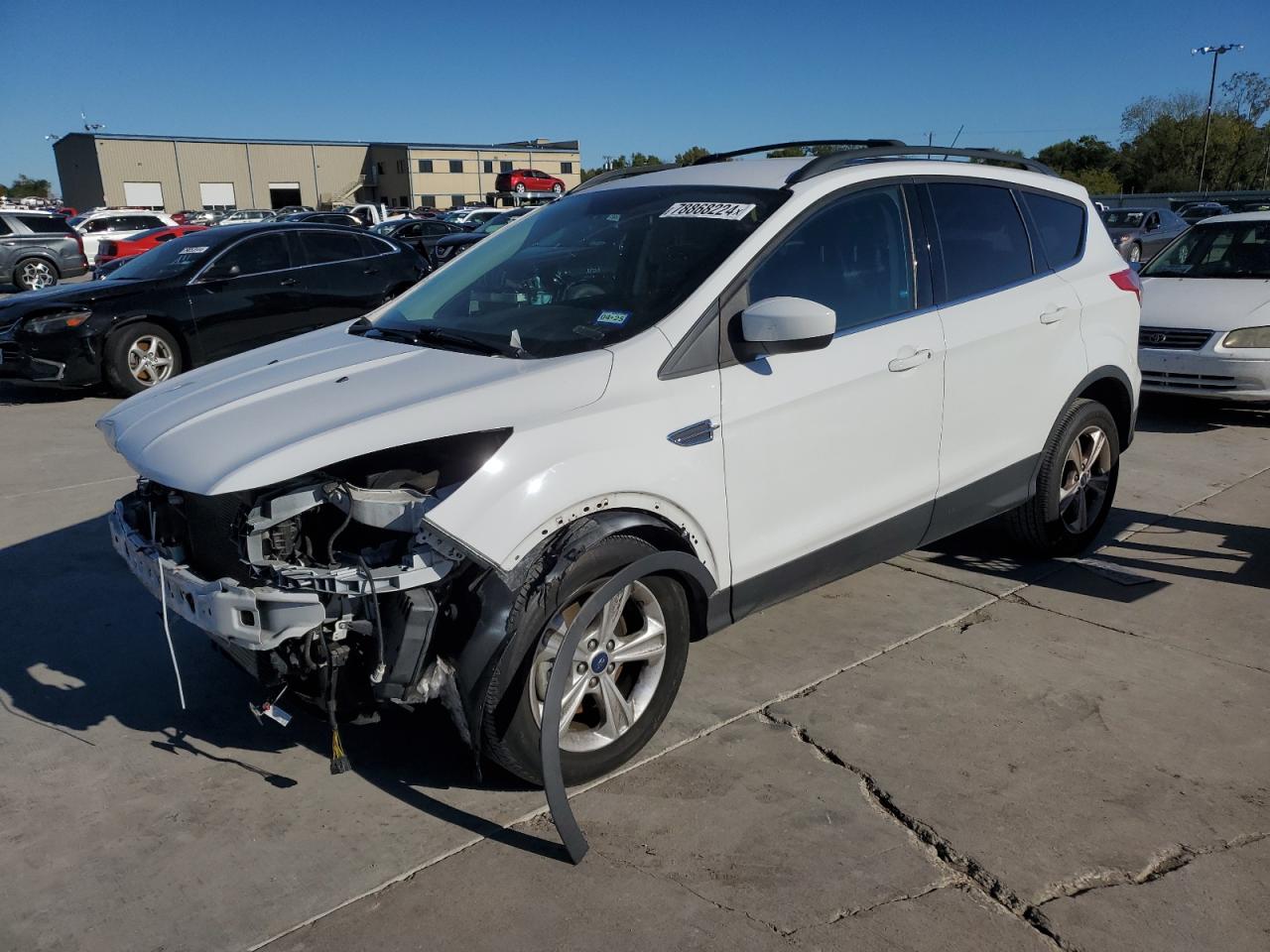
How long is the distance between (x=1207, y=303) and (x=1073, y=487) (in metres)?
4.40

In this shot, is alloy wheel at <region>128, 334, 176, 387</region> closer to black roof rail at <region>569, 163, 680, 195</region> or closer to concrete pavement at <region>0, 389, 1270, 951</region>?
concrete pavement at <region>0, 389, 1270, 951</region>

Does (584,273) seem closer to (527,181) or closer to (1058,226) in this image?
(1058,226)

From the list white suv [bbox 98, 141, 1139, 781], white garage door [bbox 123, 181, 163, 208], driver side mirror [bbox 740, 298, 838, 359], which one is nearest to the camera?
white suv [bbox 98, 141, 1139, 781]

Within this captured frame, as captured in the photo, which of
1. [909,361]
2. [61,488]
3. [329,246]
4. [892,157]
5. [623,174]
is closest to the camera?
[909,361]

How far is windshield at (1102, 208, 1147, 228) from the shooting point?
22250 millimetres

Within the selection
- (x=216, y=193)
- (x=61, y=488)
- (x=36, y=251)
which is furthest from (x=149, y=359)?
(x=216, y=193)

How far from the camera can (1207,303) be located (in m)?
8.26

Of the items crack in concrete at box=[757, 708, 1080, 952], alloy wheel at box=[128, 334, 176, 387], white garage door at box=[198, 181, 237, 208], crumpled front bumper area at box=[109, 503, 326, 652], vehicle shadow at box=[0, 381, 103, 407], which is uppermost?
white garage door at box=[198, 181, 237, 208]

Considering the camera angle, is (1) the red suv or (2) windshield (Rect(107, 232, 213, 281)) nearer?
(2) windshield (Rect(107, 232, 213, 281))

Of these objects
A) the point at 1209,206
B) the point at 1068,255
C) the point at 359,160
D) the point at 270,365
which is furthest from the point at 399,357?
the point at 359,160

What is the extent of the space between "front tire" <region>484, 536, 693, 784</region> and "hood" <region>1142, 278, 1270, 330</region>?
21.7 feet

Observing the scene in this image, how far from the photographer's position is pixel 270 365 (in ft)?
11.7

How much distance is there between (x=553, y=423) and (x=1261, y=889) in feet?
7.45

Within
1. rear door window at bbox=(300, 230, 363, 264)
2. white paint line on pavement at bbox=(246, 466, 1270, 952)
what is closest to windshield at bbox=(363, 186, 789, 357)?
white paint line on pavement at bbox=(246, 466, 1270, 952)
